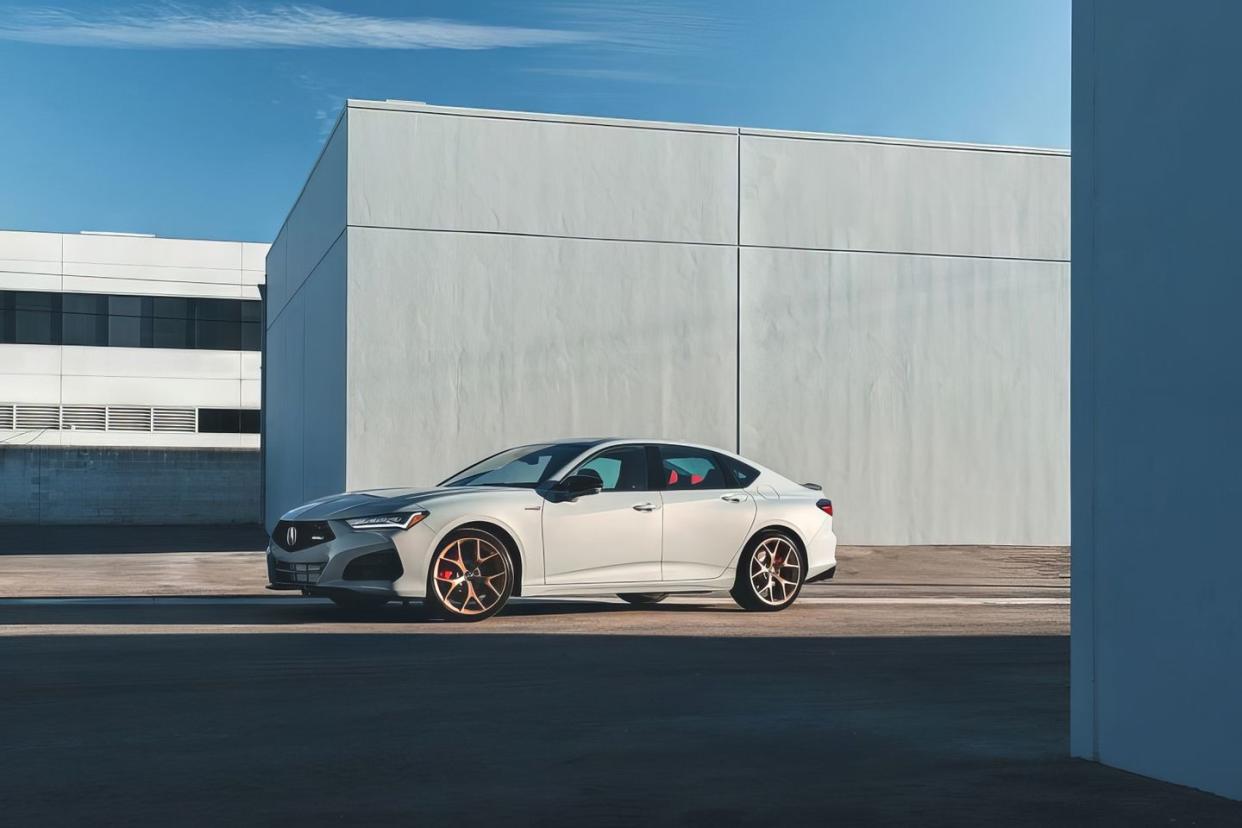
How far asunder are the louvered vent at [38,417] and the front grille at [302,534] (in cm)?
3458

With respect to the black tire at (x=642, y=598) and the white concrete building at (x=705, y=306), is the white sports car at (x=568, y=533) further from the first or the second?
the white concrete building at (x=705, y=306)

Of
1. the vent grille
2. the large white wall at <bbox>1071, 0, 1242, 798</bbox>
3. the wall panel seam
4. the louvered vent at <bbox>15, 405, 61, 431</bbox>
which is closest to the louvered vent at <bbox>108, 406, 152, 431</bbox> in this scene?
the vent grille

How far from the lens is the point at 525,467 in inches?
494

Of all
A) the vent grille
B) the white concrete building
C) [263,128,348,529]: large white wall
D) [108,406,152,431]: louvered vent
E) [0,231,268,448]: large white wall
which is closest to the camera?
the white concrete building

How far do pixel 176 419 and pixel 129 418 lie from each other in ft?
4.46

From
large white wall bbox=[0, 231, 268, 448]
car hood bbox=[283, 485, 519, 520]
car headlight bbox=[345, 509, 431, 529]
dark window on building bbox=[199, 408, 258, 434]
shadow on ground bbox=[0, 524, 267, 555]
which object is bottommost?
shadow on ground bbox=[0, 524, 267, 555]

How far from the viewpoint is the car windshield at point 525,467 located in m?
12.3

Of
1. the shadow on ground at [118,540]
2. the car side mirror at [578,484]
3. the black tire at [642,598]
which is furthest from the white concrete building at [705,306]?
the car side mirror at [578,484]

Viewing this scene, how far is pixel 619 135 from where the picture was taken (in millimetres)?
20875

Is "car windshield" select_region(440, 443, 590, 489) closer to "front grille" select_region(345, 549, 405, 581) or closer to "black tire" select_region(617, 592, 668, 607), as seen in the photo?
"front grille" select_region(345, 549, 405, 581)

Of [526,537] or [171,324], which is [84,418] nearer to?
[171,324]

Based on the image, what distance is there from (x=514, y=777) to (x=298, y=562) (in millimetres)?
6172

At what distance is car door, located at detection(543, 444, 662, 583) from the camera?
11852mm

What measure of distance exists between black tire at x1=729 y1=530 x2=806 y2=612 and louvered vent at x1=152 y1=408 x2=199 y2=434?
1364 inches
